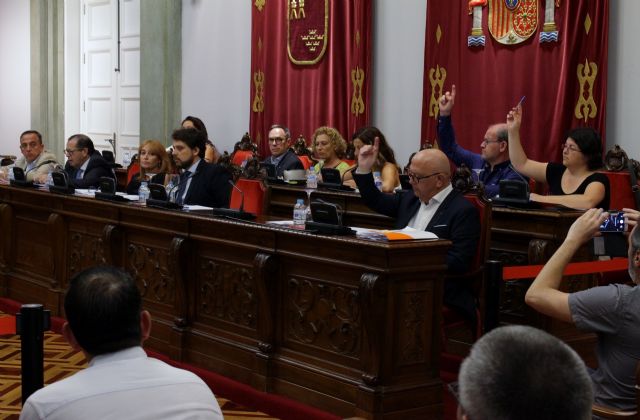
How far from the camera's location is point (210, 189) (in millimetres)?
5996

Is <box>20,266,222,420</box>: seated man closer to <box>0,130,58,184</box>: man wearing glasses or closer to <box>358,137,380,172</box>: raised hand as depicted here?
<box>358,137,380,172</box>: raised hand

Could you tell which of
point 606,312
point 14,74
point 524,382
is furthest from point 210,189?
point 14,74

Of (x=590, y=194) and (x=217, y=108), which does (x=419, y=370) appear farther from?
(x=217, y=108)

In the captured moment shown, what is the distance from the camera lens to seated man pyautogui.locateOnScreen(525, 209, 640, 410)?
257 centimetres

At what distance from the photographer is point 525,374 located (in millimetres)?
1232

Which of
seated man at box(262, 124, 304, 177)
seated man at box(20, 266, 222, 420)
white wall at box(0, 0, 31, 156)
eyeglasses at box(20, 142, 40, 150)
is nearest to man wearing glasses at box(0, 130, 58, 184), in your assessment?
eyeglasses at box(20, 142, 40, 150)

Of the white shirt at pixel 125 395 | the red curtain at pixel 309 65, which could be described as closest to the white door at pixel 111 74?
the red curtain at pixel 309 65

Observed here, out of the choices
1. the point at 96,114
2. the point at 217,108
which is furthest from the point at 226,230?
the point at 96,114

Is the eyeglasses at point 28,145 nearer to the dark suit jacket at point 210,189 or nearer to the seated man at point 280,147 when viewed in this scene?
the seated man at point 280,147

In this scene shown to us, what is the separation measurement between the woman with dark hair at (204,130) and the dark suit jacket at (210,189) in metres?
3.05

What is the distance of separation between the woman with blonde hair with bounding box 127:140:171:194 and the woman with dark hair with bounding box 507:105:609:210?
250 cm

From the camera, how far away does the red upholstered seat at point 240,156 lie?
9.29m

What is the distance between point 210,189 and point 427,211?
176 centimetres

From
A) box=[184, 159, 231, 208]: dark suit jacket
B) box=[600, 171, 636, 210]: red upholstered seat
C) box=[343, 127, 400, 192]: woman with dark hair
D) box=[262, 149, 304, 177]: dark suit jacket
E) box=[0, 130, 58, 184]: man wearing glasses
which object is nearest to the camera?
box=[600, 171, 636, 210]: red upholstered seat
